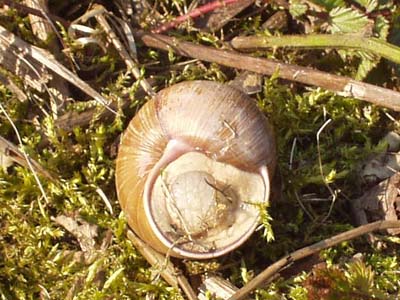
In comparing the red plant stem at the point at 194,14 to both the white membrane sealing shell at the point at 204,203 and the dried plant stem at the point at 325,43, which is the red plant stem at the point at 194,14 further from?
the white membrane sealing shell at the point at 204,203

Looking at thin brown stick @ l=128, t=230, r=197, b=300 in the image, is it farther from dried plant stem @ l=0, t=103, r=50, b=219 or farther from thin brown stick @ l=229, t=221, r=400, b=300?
dried plant stem @ l=0, t=103, r=50, b=219

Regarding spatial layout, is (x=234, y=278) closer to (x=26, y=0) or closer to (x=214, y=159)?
(x=214, y=159)

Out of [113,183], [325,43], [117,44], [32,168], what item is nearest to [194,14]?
[117,44]

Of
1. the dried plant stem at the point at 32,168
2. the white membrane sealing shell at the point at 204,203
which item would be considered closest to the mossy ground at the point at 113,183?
the dried plant stem at the point at 32,168

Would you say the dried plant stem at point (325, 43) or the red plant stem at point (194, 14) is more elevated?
the red plant stem at point (194, 14)

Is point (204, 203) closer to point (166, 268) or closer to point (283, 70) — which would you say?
point (166, 268)

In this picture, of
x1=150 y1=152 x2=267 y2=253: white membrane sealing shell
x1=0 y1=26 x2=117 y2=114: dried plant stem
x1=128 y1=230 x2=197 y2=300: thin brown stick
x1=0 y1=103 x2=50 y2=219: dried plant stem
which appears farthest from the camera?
x1=0 y1=26 x2=117 y2=114: dried plant stem

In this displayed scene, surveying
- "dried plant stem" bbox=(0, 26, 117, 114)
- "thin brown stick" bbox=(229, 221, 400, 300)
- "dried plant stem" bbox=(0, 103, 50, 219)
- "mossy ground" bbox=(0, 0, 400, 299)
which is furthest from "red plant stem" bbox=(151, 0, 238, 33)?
"thin brown stick" bbox=(229, 221, 400, 300)
